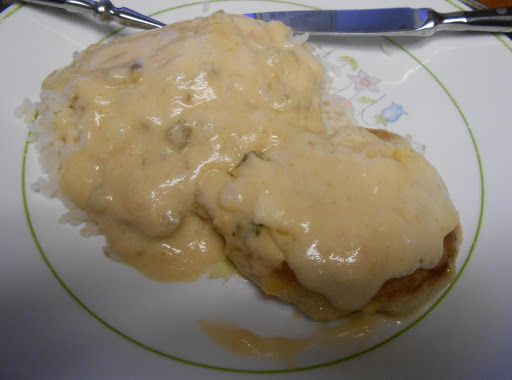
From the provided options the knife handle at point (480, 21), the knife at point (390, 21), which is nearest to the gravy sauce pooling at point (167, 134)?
the knife at point (390, 21)

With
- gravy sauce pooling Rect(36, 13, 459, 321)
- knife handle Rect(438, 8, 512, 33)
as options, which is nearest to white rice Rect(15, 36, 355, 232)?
gravy sauce pooling Rect(36, 13, 459, 321)

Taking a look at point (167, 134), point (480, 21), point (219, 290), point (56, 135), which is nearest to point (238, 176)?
point (167, 134)

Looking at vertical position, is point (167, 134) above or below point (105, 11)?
below

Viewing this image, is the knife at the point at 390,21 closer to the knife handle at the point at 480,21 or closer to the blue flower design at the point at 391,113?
the knife handle at the point at 480,21

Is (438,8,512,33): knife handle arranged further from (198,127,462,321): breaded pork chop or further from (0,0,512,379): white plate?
(198,127,462,321): breaded pork chop

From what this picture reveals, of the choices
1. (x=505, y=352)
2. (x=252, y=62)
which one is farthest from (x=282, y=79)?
(x=505, y=352)

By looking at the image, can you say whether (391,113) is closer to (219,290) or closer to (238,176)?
(238,176)
